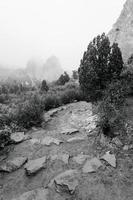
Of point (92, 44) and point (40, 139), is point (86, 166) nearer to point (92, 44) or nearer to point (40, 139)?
point (40, 139)

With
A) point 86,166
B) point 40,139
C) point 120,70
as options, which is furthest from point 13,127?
point 120,70

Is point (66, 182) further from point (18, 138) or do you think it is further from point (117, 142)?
point (18, 138)

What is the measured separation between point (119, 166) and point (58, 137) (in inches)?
97.3

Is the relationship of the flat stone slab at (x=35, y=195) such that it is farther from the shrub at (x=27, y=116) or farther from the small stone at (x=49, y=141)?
the shrub at (x=27, y=116)

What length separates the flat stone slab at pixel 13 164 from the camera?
3.62 metres

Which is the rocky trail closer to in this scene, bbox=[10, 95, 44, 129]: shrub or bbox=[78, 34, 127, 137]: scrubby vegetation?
bbox=[10, 95, 44, 129]: shrub

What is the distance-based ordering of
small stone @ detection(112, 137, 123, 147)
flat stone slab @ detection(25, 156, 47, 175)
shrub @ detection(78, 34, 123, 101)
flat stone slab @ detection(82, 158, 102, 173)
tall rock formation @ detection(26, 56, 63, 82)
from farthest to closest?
tall rock formation @ detection(26, 56, 63, 82)
shrub @ detection(78, 34, 123, 101)
small stone @ detection(112, 137, 123, 147)
flat stone slab @ detection(25, 156, 47, 175)
flat stone slab @ detection(82, 158, 102, 173)

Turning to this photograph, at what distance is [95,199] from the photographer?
8.66ft

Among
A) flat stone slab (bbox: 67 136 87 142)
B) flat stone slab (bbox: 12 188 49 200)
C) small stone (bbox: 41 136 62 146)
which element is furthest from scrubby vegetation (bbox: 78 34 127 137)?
flat stone slab (bbox: 12 188 49 200)

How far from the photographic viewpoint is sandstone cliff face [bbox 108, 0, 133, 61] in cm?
2620

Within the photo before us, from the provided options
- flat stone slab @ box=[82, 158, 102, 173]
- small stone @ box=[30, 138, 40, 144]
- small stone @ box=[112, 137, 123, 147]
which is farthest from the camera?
small stone @ box=[30, 138, 40, 144]

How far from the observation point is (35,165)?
3.62 m

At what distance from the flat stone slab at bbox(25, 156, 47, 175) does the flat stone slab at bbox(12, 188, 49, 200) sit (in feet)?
1.77

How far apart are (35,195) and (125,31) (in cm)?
3395
